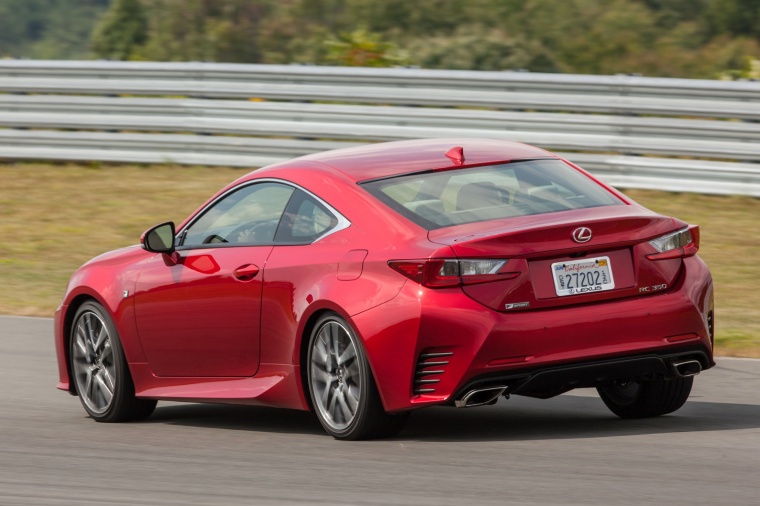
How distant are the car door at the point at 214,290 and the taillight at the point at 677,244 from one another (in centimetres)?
183

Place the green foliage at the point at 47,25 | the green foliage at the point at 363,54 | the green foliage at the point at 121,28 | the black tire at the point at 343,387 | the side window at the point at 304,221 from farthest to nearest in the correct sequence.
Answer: the green foliage at the point at 47,25 < the green foliage at the point at 121,28 < the green foliage at the point at 363,54 < the side window at the point at 304,221 < the black tire at the point at 343,387

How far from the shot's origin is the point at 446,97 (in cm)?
1653

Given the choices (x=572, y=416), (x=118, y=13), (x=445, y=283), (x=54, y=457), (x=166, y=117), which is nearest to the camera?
(x=445, y=283)

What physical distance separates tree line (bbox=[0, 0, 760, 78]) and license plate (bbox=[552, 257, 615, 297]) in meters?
37.0

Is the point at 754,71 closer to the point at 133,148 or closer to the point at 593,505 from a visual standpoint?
the point at 133,148

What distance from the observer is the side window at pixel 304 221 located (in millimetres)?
7098

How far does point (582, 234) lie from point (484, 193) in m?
0.65

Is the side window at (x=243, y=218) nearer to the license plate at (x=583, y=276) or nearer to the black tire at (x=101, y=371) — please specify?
the black tire at (x=101, y=371)

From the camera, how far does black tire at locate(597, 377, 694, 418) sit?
24.3ft

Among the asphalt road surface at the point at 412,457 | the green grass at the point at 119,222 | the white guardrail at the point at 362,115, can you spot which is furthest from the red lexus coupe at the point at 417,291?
the white guardrail at the point at 362,115

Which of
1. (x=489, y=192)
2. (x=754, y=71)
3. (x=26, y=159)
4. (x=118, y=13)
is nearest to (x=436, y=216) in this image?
(x=489, y=192)

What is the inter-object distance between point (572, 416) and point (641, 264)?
4.26 feet

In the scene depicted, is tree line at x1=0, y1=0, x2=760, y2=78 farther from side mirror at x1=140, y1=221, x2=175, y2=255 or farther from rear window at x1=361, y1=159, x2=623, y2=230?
rear window at x1=361, y1=159, x2=623, y2=230

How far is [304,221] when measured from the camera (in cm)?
723
